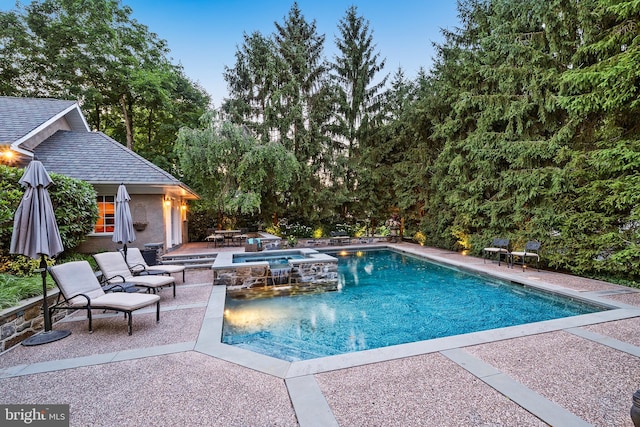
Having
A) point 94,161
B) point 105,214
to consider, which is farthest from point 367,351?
point 94,161

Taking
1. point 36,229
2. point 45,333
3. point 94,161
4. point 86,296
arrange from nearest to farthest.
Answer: point 36,229
point 45,333
point 86,296
point 94,161

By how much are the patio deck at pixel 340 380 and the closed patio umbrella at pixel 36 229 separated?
421mm

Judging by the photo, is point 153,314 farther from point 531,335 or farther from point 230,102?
point 230,102

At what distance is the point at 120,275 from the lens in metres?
6.64

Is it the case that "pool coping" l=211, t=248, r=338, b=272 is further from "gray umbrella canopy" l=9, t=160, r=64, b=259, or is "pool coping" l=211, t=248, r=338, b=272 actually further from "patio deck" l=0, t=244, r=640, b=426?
"gray umbrella canopy" l=9, t=160, r=64, b=259

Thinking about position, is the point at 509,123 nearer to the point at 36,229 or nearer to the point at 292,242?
the point at 292,242

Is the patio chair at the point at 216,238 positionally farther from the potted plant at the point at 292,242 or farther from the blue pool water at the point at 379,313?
the blue pool water at the point at 379,313

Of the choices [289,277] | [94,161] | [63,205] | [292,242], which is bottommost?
[289,277]

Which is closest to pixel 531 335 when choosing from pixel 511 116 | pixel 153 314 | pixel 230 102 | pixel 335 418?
pixel 335 418

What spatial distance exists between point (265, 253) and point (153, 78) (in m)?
13.9

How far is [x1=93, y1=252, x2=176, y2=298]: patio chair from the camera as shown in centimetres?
634

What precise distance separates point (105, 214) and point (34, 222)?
757cm

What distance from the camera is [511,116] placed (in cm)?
1040

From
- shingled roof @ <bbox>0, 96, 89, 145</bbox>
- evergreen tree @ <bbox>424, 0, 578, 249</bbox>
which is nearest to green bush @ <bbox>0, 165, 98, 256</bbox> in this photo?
shingled roof @ <bbox>0, 96, 89, 145</bbox>
